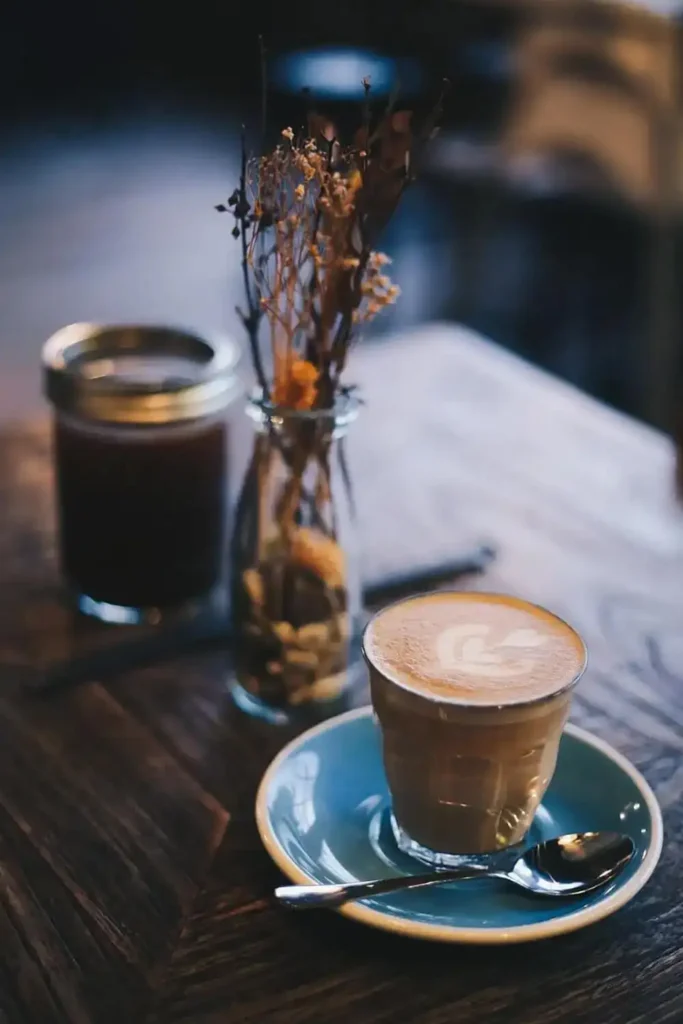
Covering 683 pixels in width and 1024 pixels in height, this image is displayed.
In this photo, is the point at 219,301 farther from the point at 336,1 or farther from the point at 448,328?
the point at 448,328

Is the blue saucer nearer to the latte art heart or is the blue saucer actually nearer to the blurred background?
the latte art heart

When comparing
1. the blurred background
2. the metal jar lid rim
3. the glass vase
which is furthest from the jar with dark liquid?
the blurred background

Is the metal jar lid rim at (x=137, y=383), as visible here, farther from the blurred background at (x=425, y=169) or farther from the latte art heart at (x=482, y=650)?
the blurred background at (x=425, y=169)

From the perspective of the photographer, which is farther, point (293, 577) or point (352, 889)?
point (293, 577)

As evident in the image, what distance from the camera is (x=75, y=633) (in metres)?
0.95

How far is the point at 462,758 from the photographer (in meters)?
0.67

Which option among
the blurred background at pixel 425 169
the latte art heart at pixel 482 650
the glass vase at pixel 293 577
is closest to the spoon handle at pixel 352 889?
the latte art heart at pixel 482 650

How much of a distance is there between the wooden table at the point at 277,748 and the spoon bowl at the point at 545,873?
0.07 ft

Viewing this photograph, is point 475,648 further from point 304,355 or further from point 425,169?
point 425,169

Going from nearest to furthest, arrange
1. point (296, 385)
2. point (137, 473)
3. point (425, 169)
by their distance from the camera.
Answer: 1. point (296, 385)
2. point (137, 473)
3. point (425, 169)

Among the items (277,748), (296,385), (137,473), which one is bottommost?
(277,748)

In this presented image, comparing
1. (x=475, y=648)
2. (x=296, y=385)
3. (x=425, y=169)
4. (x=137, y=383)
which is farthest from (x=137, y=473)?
(x=425, y=169)

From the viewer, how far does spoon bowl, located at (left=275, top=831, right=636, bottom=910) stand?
64 centimetres

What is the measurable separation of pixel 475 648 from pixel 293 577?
176 millimetres
